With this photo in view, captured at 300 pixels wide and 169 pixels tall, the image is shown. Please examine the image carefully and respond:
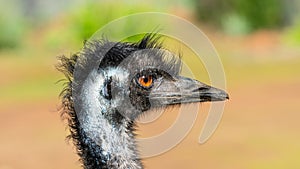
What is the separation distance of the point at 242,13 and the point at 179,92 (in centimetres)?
2390

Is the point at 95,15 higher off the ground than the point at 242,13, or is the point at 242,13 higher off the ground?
the point at 242,13

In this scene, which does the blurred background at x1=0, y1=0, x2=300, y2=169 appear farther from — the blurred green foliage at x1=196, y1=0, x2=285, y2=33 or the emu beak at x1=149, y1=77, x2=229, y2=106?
the emu beak at x1=149, y1=77, x2=229, y2=106

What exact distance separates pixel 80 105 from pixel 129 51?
0.43 meters

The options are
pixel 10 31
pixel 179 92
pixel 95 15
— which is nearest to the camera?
pixel 179 92

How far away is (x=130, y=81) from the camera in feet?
17.0

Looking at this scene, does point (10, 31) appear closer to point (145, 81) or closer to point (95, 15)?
point (95, 15)

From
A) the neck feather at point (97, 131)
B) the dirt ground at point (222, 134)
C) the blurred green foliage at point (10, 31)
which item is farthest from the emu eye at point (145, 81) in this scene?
the blurred green foliage at point (10, 31)

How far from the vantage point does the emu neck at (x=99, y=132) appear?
16.5ft

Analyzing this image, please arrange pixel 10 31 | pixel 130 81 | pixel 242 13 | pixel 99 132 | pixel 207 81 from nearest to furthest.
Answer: pixel 99 132, pixel 130 81, pixel 207 81, pixel 10 31, pixel 242 13

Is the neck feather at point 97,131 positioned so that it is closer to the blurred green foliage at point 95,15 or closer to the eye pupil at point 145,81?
the eye pupil at point 145,81

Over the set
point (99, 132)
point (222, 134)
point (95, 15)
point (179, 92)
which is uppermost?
point (95, 15)

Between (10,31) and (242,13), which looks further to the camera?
(242,13)

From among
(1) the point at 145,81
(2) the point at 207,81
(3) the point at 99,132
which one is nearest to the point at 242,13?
(2) the point at 207,81

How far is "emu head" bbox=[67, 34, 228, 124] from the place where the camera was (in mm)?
→ 5062
